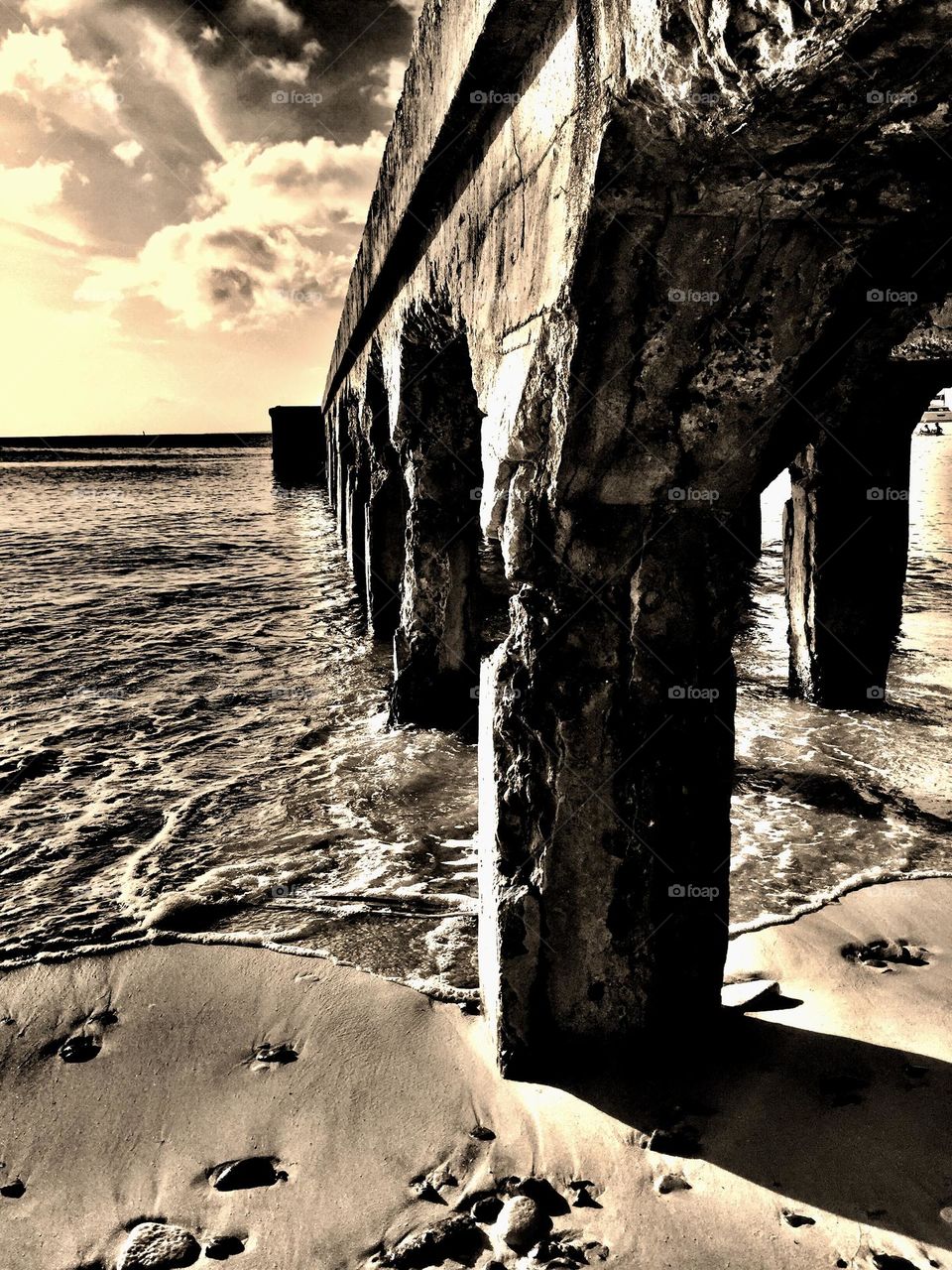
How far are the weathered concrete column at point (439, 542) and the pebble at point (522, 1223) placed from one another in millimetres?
3362

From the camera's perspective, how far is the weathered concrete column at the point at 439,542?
4680mm

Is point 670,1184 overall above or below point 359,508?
below

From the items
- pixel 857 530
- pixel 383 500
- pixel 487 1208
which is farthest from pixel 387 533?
pixel 487 1208

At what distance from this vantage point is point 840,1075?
2.13 m

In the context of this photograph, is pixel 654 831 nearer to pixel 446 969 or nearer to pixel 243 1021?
pixel 446 969

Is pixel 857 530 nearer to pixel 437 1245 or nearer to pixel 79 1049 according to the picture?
pixel 437 1245

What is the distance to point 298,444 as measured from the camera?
22688 mm

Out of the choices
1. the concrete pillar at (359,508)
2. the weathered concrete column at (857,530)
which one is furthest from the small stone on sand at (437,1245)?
the concrete pillar at (359,508)

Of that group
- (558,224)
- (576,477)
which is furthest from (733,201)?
(576,477)

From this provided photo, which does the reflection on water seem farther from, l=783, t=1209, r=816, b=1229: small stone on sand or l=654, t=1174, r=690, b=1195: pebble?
l=783, t=1209, r=816, b=1229: small stone on sand

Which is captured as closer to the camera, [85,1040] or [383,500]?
[85,1040]

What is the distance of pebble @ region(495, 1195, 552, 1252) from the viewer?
1.75 m

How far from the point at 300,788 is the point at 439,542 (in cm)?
155

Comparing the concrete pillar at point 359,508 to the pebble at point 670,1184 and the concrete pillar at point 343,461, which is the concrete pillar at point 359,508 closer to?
the concrete pillar at point 343,461
